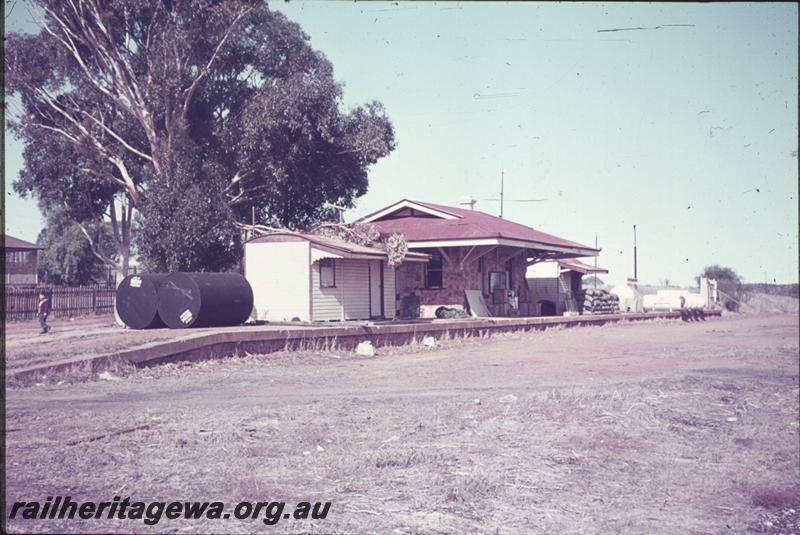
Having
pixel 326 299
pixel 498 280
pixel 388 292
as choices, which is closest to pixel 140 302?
pixel 326 299

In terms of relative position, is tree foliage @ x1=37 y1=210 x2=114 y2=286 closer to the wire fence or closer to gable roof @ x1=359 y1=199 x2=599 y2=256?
the wire fence

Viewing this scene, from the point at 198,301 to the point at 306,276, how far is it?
17.6 feet

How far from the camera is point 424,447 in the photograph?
313 inches

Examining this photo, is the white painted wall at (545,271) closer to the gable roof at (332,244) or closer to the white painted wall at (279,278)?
the gable roof at (332,244)

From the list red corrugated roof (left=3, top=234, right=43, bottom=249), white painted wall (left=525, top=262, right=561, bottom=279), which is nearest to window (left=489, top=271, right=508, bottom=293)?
white painted wall (left=525, top=262, right=561, bottom=279)

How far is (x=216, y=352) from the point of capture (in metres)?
15.3

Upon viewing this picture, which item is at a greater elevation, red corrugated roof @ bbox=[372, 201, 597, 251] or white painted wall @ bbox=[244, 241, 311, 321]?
red corrugated roof @ bbox=[372, 201, 597, 251]

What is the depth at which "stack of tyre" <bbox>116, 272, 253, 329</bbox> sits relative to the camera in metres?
18.2

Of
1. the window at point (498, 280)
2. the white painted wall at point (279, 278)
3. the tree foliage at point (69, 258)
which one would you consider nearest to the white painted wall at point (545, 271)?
the window at point (498, 280)

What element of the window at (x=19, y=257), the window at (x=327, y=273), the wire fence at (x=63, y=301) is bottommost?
the wire fence at (x=63, y=301)

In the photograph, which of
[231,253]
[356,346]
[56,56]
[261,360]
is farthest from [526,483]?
[56,56]

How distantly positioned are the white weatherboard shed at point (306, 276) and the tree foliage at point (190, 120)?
2.75 metres

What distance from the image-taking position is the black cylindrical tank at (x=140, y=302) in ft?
61.3

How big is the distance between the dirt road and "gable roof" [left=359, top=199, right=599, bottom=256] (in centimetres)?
1286
